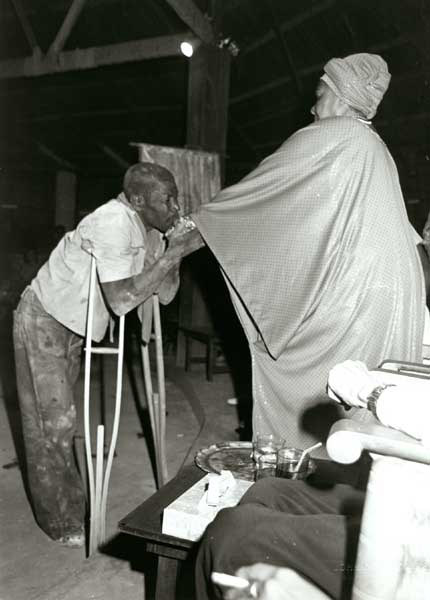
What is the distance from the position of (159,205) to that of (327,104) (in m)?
1.05

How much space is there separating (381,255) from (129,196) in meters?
1.45

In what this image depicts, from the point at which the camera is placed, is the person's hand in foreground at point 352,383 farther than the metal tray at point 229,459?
No

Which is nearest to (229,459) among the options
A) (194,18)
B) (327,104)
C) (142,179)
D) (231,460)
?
(231,460)

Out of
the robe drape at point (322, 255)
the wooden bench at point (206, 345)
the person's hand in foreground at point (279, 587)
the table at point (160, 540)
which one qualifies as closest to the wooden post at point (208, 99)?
the wooden bench at point (206, 345)

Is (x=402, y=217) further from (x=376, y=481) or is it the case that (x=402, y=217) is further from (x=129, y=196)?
(x=376, y=481)

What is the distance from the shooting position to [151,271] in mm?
2826

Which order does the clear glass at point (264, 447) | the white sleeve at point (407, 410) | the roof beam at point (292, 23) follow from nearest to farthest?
the white sleeve at point (407, 410) < the clear glass at point (264, 447) < the roof beam at point (292, 23)

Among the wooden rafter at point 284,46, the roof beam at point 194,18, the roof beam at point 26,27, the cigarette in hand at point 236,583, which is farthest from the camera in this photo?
the wooden rafter at point 284,46

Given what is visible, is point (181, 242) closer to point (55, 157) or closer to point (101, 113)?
point (101, 113)

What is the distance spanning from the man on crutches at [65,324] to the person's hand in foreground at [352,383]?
1754mm

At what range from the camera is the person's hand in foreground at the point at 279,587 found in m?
1.22

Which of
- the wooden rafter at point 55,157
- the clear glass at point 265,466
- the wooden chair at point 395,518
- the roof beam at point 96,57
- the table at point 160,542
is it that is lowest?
the table at point 160,542

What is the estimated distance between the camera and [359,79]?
253 centimetres

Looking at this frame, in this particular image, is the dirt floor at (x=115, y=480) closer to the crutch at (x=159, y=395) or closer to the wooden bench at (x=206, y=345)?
the wooden bench at (x=206, y=345)
